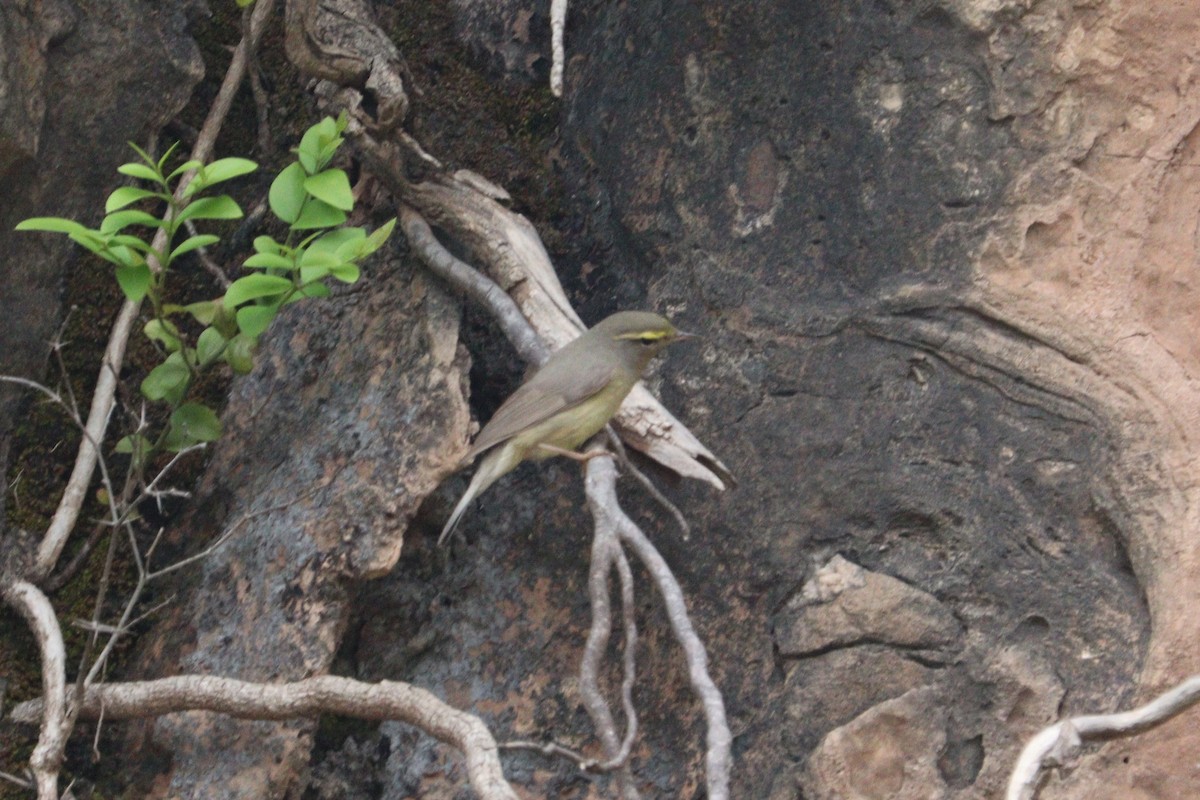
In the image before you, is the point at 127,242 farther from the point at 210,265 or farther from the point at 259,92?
the point at 259,92

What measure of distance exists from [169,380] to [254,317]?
0.39 metres

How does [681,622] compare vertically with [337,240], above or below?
below

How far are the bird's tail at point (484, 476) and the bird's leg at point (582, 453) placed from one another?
130mm

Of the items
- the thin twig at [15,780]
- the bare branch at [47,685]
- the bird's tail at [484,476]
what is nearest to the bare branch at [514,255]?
the bird's tail at [484,476]

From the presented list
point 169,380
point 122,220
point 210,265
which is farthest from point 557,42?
point 169,380

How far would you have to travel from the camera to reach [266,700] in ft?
11.0

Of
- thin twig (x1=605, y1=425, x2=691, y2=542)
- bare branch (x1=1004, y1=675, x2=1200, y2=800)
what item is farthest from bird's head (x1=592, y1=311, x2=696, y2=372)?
bare branch (x1=1004, y1=675, x2=1200, y2=800)

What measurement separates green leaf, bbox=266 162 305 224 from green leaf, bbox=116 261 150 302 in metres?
0.39

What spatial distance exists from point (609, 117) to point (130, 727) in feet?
8.48

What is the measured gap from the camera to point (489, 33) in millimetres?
4605

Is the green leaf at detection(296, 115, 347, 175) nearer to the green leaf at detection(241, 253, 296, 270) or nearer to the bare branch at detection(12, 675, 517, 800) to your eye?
the green leaf at detection(241, 253, 296, 270)

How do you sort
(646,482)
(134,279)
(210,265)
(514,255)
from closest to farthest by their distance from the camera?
(134,279)
(646,482)
(514,255)
(210,265)

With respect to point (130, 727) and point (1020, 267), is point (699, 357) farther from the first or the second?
point (130, 727)

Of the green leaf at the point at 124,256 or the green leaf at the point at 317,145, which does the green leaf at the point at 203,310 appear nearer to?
the green leaf at the point at 124,256
